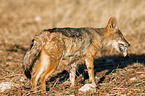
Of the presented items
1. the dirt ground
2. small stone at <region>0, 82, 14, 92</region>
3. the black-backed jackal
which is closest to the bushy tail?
the black-backed jackal

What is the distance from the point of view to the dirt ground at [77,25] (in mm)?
4215

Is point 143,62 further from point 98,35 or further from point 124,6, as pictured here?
point 124,6

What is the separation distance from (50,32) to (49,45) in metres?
0.28

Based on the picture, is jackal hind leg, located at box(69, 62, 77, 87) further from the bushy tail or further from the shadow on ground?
the bushy tail

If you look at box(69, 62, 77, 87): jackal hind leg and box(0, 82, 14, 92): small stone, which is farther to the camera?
box(69, 62, 77, 87): jackal hind leg

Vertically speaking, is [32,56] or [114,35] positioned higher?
[114,35]

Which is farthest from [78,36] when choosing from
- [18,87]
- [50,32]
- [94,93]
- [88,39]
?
[18,87]

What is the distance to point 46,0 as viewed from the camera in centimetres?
1358

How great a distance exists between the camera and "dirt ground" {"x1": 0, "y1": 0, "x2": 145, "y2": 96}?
421cm

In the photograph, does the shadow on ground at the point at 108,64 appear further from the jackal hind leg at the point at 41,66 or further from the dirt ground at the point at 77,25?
the jackal hind leg at the point at 41,66

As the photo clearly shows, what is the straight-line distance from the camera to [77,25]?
952cm

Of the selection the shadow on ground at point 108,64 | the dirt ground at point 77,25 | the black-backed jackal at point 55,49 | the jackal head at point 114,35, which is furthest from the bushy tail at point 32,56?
the jackal head at point 114,35

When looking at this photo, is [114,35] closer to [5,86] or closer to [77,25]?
[5,86]

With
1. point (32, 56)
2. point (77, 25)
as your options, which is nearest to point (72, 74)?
point (32, 56)
